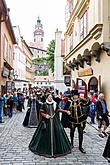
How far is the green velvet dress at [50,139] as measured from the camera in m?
7.70

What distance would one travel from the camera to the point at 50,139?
7742 millimetres

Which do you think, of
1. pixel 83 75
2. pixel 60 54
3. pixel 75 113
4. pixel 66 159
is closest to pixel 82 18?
pixel 83 75

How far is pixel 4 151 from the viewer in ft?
27.3

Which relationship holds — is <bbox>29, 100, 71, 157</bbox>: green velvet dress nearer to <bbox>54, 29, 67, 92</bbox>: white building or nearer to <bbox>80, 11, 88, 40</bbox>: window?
<bbox>80, 11, 88, 40</bbox>: window

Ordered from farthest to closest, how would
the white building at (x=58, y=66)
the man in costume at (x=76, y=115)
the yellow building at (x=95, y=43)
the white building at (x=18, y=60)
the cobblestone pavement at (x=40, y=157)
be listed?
the white building at (x=18, y=60) < the white building at (x=58, y=66) < the yellow building at (x=95, y=43) < the man in costume at (x=76, y=115) < the cobblestone pavement at (x=40, y=157)

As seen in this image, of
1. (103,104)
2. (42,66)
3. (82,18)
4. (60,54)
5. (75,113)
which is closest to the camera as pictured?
(75,113)

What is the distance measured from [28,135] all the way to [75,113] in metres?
3.25

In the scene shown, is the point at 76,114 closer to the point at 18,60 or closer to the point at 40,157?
the point at 40,157

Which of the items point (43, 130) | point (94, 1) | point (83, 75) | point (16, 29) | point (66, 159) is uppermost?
point (16, 29)

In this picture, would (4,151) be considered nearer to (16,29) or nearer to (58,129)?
(58,129)

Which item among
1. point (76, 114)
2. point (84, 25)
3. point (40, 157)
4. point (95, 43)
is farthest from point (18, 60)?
point (40, 157)

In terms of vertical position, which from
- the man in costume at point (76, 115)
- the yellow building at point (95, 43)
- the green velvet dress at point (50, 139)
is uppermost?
the yellow building at point (95, 43)

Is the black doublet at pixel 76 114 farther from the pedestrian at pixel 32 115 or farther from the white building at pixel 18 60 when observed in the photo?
the white building at pixel 18 60

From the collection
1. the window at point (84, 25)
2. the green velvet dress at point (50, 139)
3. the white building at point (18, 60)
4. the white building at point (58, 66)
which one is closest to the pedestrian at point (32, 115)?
the green velvet dress at point (50, 139)
